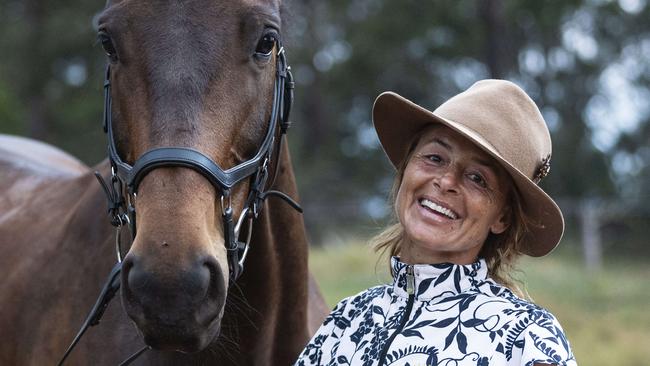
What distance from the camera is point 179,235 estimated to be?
83.0 inches

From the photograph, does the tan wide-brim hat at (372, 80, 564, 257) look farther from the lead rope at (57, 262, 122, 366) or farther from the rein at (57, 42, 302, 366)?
the lead rope at (57, 262, 122, 366)

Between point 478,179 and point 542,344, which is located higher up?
point 478,179

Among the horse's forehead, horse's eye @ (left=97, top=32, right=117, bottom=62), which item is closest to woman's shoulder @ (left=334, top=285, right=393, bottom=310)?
the horse's forehead

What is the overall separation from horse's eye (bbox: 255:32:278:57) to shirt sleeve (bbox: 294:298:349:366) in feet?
2.72

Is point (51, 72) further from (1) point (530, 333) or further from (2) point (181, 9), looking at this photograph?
(1) point (530, 333)

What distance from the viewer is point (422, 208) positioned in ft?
8.46

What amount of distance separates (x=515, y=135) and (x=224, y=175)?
85 centimetres

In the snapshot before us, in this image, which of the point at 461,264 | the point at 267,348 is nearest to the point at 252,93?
the point at 461,264

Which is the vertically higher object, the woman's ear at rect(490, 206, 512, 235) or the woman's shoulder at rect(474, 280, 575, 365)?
the woman's ear at rect(490, 206, 512, 235)

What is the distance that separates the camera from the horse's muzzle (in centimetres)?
207

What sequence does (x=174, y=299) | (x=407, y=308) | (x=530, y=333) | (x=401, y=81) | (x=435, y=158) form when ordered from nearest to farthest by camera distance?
1. (x=174, y=299)
2. (x=530, y=333)
3. (x=407, y=308)
4. (x=435, y=158)
5. (x=401, y=81)

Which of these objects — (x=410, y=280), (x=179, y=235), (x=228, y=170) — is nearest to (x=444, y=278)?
(x=410, y=280)

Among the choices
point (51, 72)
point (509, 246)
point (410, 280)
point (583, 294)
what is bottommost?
point (583, 294)

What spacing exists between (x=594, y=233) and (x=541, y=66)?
572 inches
